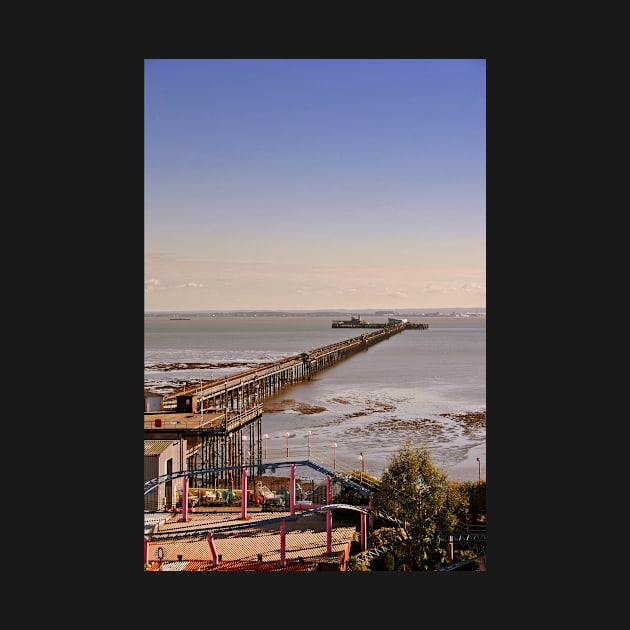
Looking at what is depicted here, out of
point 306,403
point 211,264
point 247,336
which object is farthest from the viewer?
point 247,336

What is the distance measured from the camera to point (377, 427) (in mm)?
12203

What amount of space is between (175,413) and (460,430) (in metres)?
4.03

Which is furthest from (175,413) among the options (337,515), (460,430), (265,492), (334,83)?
(334,83)

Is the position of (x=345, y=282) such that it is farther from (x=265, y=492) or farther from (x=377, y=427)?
(x=265, y=492)

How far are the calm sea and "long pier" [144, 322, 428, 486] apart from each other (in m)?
0.29

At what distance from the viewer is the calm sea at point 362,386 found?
39.7 ft

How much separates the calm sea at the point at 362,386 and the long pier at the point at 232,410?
29 cm

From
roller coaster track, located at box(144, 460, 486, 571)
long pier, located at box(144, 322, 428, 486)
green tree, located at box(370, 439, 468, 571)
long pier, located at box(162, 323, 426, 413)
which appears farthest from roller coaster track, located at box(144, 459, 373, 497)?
long pier, located at box(162, 323, 426, 413)

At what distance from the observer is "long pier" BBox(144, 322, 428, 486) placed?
12.7m

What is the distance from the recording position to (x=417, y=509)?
11008 mm

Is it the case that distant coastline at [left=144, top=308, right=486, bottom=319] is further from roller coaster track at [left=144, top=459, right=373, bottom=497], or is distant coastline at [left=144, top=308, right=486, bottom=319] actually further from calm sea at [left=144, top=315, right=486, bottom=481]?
roller coaster track at [left=144, top=459, right=373, bottom=497]

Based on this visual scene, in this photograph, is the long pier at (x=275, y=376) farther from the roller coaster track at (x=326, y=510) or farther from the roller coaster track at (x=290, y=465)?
the roller coaster track at (x=326, y=510)

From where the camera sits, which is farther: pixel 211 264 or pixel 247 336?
pixel 247 336

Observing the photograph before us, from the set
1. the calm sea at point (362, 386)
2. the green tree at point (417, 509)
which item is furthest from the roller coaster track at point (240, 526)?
the calm sea at point (362, 386)
